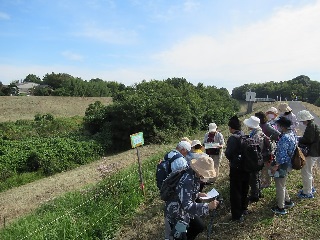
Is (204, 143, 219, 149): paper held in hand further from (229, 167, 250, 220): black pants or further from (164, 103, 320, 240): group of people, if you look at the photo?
(229, 167, 250, 220): black pants

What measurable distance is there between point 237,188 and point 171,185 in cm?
174

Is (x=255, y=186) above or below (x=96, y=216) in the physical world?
above

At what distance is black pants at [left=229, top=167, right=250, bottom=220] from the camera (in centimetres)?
487

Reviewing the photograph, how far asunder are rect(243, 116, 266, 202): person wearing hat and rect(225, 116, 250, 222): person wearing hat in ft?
1.04

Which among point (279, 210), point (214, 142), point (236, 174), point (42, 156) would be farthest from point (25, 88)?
point (279, 210)

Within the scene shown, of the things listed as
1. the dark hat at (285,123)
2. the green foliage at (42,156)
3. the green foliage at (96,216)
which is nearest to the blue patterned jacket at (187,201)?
the dark hat at (285,123)

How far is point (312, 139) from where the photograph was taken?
5430mm

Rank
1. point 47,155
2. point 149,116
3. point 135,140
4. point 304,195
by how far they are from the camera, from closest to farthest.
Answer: point 304,195
point 135,140
point 47,155
point 149,116

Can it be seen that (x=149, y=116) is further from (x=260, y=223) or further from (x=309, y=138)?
(x=260, y=223)

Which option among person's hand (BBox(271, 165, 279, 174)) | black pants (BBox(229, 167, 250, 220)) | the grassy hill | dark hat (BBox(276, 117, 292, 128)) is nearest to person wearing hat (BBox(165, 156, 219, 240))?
black pants (BBox(229, 167, 250, 220))

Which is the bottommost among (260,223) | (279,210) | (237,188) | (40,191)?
(40,191)

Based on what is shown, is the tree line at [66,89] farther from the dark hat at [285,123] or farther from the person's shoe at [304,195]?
the dark hat at [285,123]

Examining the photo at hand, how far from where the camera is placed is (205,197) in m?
3.85

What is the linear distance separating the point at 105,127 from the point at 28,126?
9.21 meters
